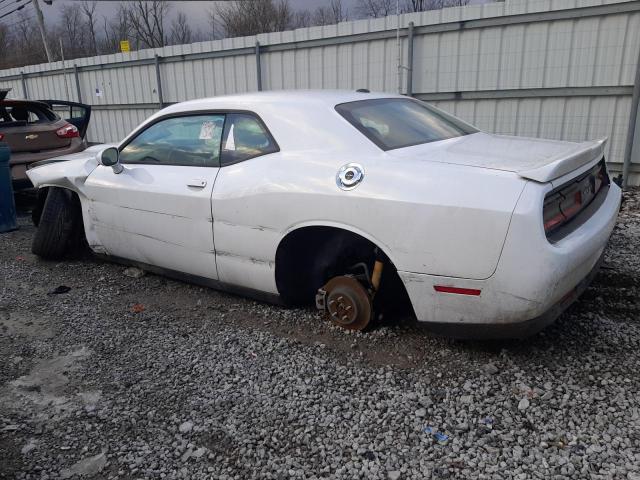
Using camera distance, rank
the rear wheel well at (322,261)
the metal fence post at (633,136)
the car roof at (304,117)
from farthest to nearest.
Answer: the metal fence post at (633,136), the rear wheel well at (322,261), the car roof at (304,117)

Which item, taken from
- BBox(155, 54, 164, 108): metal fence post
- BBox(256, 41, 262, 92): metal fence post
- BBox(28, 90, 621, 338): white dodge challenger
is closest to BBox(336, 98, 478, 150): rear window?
BBox(28, 90, 621, 338): white dodge challenger

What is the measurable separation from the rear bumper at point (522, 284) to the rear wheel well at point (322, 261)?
0.53 metres

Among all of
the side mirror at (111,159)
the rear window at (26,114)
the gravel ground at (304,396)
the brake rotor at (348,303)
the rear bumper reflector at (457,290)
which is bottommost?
the gravel ground at (304,396)

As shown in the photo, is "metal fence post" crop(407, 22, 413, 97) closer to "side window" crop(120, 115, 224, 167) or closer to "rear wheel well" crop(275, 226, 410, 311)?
"side window" crop(120, 115, 224, 167)

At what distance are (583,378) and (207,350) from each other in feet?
7.19

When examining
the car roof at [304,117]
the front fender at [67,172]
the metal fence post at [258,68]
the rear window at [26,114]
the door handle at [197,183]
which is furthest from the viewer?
the metal fence post at [258,68]

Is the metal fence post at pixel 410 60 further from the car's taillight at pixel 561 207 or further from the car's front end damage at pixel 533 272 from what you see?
the car's taillight at pixel 561 207

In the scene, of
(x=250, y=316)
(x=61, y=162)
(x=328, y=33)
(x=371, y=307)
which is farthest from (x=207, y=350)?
(x=328, y=33)

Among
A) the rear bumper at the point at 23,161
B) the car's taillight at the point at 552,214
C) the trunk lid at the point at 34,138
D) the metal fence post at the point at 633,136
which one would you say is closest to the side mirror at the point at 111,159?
the car's taillight at the point at 552,214

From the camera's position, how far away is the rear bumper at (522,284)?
255 cm

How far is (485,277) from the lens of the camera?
105 inches

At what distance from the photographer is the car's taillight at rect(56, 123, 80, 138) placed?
25.7ft

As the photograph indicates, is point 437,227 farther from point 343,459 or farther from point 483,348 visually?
point 343,459

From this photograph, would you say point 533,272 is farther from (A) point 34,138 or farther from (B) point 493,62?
(A) point 34,138
